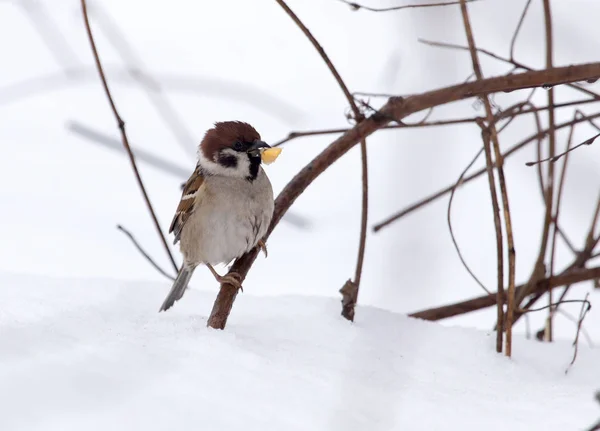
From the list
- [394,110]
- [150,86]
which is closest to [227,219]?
[394,110]

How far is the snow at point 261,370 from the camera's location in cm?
164

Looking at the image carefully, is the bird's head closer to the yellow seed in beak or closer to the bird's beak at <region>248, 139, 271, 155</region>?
the bird's beak at <region>248, 139, 271, 155</region>

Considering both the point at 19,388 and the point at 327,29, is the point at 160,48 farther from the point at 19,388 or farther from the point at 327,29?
the point at 19,388

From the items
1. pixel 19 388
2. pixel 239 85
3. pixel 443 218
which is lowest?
pixel 19 388

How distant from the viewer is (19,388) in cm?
163

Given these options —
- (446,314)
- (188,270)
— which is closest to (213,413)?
(446,314)

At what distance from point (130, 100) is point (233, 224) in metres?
3.47

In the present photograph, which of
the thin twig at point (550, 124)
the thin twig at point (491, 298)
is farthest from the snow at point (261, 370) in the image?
the thin twig at point (550, 124)

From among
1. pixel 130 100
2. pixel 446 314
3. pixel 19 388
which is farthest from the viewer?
pixel 130 100

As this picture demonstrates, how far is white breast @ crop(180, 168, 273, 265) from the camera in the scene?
3162mm

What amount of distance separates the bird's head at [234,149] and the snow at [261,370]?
0.68m

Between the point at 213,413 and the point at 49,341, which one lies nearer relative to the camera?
the point at 213,413

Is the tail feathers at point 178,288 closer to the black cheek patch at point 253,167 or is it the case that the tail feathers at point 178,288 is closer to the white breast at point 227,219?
the white breast at point 227,219

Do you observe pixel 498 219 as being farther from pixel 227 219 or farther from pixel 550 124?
pixel 227 219
